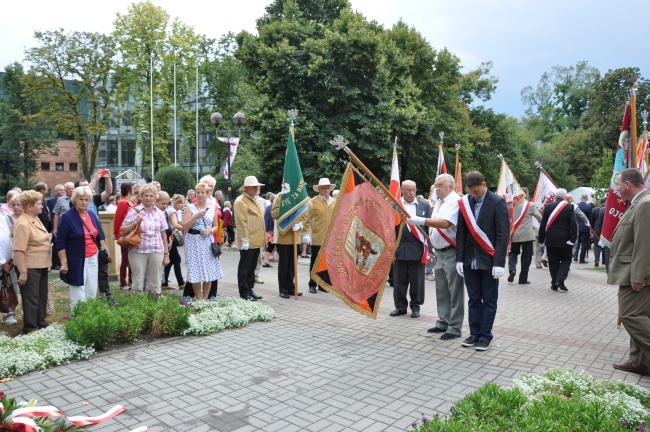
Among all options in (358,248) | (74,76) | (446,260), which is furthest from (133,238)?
(74,76)

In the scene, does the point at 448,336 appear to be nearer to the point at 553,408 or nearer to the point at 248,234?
the point at 553,408

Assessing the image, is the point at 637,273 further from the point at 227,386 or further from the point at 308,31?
the point at 308,31

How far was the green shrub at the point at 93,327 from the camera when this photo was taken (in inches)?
236

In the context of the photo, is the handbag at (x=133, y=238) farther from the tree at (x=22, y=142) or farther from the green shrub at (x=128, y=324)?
the tree at (x=22, y=142)

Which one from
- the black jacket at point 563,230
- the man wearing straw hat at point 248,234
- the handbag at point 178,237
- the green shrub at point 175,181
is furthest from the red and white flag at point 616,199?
the green shrub at point 175,181

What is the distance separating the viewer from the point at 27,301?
6.91 m

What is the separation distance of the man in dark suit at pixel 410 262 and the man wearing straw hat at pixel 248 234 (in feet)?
8.62

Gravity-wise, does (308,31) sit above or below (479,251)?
above

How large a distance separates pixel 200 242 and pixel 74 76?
4041 cm

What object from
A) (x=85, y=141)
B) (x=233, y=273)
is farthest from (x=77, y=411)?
(x=85, y=141)

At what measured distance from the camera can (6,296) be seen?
7016 millimetres

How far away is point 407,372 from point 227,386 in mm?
1938

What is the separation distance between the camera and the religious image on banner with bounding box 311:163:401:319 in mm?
7082

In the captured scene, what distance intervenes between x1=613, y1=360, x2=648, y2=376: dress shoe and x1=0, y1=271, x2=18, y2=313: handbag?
25.4ft
